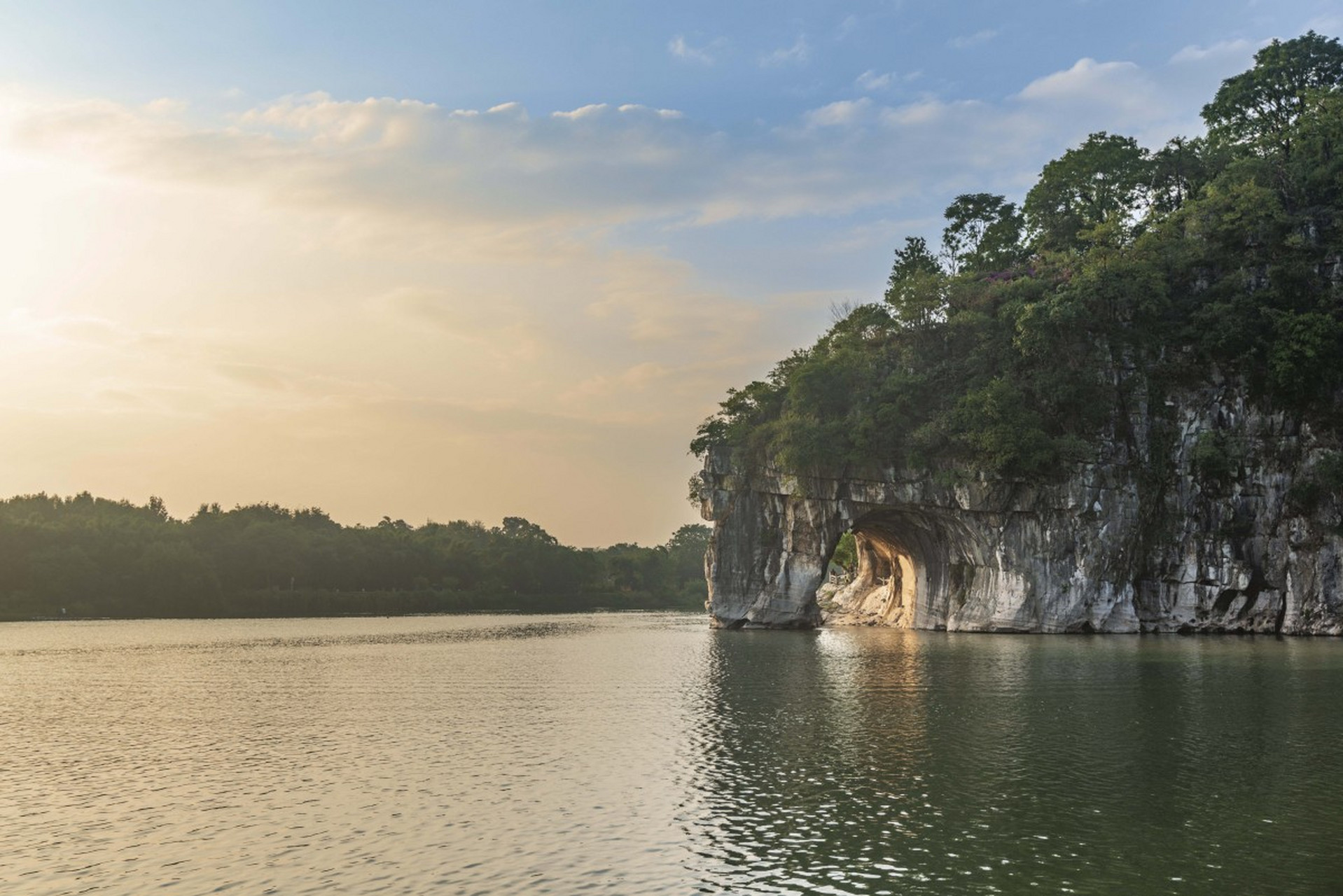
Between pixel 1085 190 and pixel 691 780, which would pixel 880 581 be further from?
pixel 691 780

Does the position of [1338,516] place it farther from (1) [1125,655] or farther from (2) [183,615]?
(2) [183,615]

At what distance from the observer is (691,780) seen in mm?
19375

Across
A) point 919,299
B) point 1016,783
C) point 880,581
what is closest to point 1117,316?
point 919,299

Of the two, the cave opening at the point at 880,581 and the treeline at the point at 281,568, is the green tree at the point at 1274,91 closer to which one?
the cave opening at the point at 880,581

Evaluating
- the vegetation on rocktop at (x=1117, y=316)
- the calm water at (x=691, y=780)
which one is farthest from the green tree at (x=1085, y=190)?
the calm water at (x=691, y=780)

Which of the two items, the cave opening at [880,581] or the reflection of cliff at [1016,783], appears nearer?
the reflection of cliff at [1016,783]

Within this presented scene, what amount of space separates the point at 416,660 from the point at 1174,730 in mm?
33104

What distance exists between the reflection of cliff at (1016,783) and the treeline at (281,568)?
83.7 metres

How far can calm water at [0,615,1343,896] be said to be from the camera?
44.9 feet

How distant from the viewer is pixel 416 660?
153ft

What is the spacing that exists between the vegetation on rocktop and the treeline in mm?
64150

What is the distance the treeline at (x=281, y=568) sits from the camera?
96.6m

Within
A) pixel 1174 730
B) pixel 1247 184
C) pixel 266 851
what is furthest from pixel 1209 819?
pixel 1247 184

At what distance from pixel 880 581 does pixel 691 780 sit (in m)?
69.6
